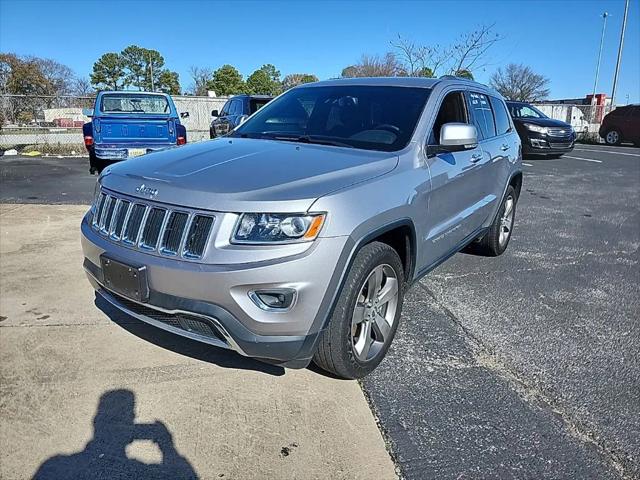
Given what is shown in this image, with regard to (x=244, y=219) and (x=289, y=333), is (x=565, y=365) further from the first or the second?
(x=244, y=219)

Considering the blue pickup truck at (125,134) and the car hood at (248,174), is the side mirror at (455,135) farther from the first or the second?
the blue pickup truck at (125,134)

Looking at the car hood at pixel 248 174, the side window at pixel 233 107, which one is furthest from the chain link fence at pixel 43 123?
the car hood at pixel 248 174

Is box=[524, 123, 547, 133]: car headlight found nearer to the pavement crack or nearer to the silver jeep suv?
the silver jeep suv

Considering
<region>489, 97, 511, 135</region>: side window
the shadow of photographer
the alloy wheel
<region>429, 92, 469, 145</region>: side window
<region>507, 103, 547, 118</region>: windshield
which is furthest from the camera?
<region>507, 103, 547, 118</region>: windshield

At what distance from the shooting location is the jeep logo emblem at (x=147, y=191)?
257 cm

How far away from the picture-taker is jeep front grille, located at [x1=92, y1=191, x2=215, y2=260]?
236cm

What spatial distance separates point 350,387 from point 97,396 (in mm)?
1449

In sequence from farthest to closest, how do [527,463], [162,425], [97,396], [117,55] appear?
[117,55] < [97,396] < [162,425] < [527,463]

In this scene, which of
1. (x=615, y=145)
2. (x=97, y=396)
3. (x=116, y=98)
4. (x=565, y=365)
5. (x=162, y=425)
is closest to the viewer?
(x=162, y=425)

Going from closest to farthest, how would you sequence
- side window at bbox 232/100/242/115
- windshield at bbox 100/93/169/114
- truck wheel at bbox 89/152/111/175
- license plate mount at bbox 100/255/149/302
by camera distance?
1. license plate mount at bbox 100/255/149/302
2. truck wheel at bbox 89/152/111/175
3. windshield at bbox 100/93/169/114
4. side window at bbox 232/100/242/115

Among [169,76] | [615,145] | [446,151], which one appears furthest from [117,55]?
[446,151]

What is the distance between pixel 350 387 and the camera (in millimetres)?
2900

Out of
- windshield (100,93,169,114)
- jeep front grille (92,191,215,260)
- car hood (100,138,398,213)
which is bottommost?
jeep front grille (92,191,215,260)

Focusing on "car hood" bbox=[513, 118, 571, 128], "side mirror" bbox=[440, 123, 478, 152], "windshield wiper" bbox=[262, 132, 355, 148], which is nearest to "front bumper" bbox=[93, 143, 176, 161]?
"windshield wiper" bbox=[262, 132, 355, 148]
